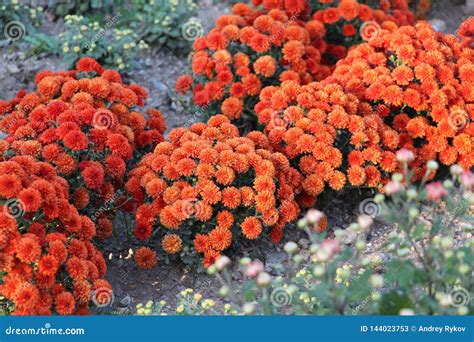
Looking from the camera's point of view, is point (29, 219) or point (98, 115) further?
point (98, 115)

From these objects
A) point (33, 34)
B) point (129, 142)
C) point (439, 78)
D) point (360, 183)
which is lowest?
point (33, 34)

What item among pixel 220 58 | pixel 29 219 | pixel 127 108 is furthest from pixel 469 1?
pixel 29 219

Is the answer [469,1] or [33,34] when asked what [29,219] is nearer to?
[33,34]

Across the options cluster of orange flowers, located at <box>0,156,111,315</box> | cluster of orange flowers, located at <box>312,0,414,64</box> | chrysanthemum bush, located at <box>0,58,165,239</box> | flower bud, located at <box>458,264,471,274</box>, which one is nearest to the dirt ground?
chrysanthemum bush, located at <box>0,58,165,239</box>

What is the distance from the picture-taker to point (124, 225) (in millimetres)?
5410

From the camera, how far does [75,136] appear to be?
15.3 feet

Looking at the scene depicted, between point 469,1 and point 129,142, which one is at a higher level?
point 469,1

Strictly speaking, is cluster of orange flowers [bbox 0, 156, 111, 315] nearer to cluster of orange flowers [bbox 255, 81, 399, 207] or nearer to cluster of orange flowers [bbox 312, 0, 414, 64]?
cluster of orange flowers [bbox 255, 81, 399, 207]

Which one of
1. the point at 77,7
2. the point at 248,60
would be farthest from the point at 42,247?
the point at 77,7

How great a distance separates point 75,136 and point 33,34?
8.98ft

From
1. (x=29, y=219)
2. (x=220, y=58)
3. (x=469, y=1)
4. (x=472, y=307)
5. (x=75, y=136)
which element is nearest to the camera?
(x=472, y=307)

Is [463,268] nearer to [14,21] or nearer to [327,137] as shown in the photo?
[327,137]

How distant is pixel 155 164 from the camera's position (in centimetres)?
491

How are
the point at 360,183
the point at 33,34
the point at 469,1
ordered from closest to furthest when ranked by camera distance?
the point at 360,183, the point at 33,34, the point at 469,1
